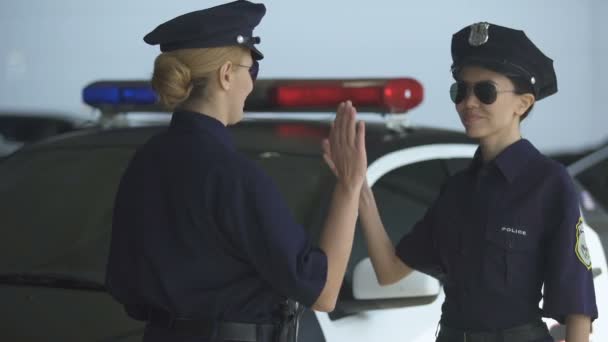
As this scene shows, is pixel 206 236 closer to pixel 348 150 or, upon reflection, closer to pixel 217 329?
pixel 217 329

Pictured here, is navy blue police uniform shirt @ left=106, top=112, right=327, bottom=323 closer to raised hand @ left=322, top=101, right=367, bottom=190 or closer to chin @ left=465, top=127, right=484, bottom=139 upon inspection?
raised hand @ left=322, top=101, right=367, bottom=190

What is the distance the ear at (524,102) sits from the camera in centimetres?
225

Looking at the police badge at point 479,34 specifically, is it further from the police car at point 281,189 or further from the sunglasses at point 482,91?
the police car at point 281,189

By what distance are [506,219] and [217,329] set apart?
2.01 feet

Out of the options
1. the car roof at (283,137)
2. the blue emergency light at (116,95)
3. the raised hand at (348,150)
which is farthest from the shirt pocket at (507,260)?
the blue emergency light at (116,95)

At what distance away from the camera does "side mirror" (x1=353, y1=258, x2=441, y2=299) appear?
2580mm

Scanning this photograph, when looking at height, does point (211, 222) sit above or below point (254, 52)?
below

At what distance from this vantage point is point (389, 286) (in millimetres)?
2580

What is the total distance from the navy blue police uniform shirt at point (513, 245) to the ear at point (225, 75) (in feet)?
1.95

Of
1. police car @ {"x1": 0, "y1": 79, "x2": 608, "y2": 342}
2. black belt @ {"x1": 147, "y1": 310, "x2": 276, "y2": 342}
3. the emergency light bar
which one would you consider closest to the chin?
police car @ {"x1": 0, "y1": 79, "x2": 608, "y2": 342}

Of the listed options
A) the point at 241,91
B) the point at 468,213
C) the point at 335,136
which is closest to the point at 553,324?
the point at 468,213

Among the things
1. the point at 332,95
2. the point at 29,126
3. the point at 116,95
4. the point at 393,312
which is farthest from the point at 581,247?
the point at 29,126

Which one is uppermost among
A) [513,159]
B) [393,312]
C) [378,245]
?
[513,159]

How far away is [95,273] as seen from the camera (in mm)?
2764
